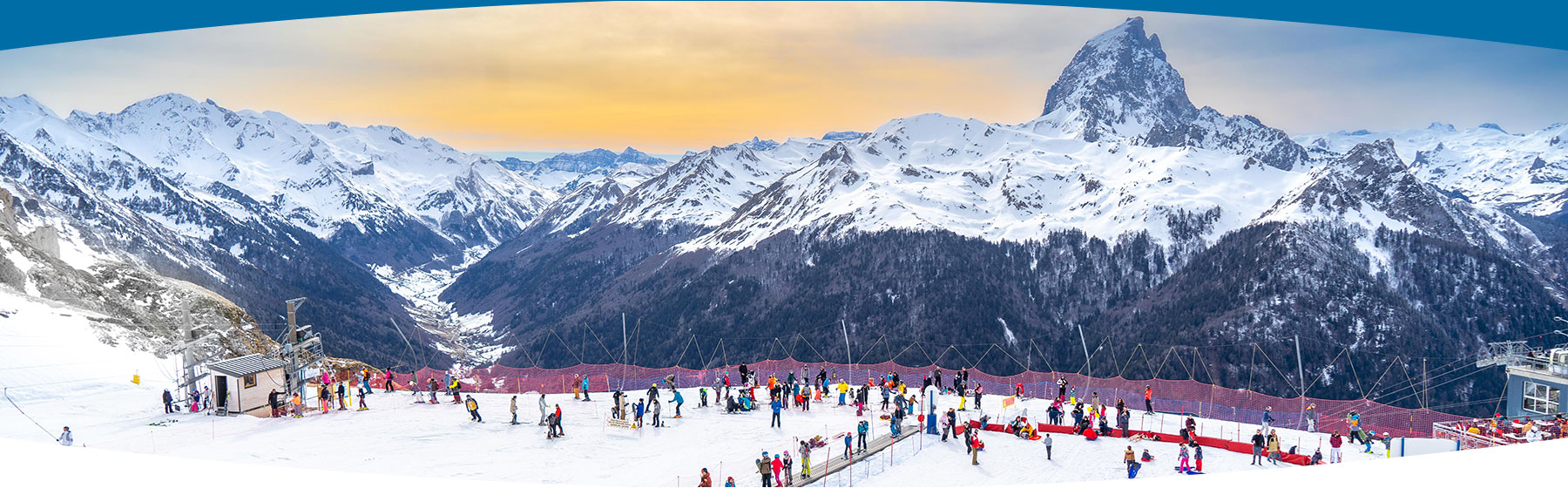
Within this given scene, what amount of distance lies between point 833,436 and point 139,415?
1908 centimetres

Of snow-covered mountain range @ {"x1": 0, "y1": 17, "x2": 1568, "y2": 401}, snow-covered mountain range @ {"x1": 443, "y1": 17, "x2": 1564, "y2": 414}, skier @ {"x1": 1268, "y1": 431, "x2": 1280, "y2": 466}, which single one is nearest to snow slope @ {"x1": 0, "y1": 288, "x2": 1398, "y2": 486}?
skier @ {"x1": 1268, "y1": 431, "x2": 1280, "y2": 466}

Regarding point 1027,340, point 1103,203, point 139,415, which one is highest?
point 1103,203

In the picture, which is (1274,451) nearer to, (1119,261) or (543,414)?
(543,414)

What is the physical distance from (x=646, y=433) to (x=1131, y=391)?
21018mm

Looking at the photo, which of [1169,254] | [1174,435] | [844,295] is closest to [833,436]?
[1174,435]

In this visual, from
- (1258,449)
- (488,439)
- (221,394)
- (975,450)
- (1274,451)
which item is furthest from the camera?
(221,394)

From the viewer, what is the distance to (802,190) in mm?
195250

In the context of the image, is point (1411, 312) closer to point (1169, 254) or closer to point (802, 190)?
point (1169, 254)

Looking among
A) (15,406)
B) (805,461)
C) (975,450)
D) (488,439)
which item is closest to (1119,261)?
(975,450)

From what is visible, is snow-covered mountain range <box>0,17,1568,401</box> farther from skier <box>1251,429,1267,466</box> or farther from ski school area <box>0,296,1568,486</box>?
skier <box>1251,429,1267,466</box>

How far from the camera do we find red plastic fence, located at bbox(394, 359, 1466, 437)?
3022 cm

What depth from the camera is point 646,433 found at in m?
24.6

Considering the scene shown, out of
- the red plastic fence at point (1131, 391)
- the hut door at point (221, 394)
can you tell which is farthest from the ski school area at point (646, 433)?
the red plastic fence at point (1131, 391)

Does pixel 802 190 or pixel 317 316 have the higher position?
pixel 802 190
